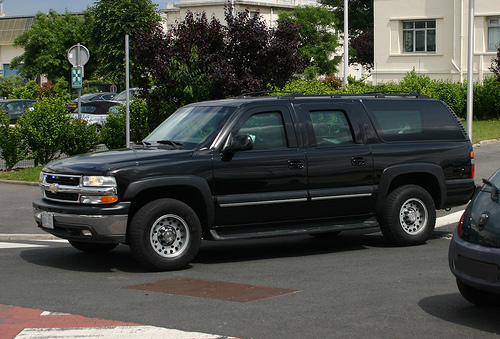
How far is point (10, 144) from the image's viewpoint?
1853 centimetres

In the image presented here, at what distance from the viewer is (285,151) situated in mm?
9102

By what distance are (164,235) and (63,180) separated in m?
1.30

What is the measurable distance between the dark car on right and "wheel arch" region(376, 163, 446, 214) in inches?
130

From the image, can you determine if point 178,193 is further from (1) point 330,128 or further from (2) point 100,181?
(1) point 330,128

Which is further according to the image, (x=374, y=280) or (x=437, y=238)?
(x=437, y=238)

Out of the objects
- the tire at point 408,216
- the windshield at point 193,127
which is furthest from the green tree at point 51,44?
the tire at point 408,216

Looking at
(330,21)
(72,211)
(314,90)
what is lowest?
(72,211)

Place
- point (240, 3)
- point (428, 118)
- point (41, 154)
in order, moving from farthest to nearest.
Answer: point (240, 3), point (41, 154), point (428, 118)

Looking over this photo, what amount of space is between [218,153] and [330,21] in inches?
2016

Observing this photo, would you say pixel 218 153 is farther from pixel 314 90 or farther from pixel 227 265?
pixel 314 90

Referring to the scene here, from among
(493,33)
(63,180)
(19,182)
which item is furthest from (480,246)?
(493,33)

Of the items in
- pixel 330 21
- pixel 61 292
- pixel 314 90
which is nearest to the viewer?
pixel 61 292

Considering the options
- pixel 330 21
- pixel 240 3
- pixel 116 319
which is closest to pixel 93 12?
pixel 330 21

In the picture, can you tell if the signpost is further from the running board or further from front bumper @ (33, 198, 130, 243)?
the running board
